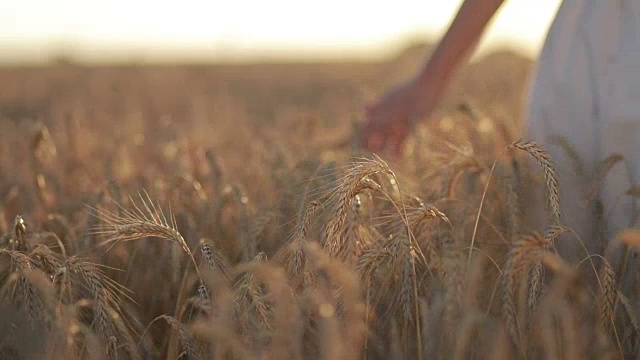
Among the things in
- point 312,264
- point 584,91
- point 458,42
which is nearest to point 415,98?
point 458,42

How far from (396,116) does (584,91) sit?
514 millimetres

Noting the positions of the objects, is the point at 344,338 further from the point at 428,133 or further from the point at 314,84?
the point at 314,84

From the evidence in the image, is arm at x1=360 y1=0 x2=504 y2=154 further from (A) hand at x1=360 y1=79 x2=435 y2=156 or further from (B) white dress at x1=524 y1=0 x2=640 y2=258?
(B) white dress at x1=524 y1=0 x2=640 y2=258

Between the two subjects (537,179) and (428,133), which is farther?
(428,133)

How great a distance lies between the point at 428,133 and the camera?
3.66 m

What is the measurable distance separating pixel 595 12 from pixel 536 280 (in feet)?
2.68

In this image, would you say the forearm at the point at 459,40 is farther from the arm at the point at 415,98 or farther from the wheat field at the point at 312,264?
the wheat field at the point at 312,264

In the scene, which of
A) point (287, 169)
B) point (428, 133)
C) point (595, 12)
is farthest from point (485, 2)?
point (428, 133)

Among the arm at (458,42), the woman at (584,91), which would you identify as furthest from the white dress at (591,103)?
the arm at (458,42)

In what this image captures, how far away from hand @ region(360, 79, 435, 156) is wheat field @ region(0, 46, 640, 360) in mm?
76

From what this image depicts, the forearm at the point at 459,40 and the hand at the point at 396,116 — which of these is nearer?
the forearm at the point at 459,40

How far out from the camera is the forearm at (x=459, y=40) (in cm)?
217

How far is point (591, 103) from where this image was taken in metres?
2.08

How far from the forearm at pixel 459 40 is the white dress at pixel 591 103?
173 millimetres
